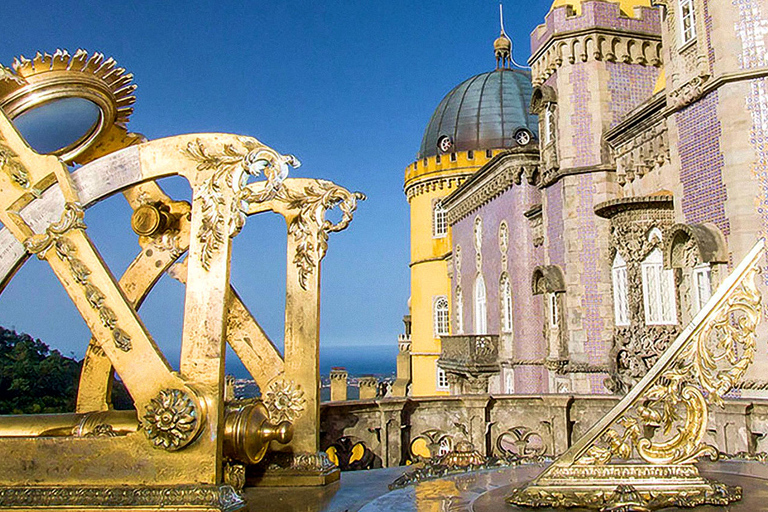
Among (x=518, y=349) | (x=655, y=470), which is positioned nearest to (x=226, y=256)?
(x=655, y=470)

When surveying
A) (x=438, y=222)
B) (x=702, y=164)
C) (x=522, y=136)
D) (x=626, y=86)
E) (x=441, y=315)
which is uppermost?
(x=522, y=136)

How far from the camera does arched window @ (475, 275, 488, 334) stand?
980 inches

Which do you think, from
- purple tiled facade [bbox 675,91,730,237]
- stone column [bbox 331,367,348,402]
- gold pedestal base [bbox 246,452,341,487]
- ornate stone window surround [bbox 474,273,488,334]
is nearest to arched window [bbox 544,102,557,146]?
purple tiled facade [bbox 675,91,730,237]

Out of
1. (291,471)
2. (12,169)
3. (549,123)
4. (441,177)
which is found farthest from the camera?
(441,177)

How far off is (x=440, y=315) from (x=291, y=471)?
28991 mm

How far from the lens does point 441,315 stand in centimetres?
3272

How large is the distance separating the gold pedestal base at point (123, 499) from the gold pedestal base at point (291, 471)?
1134mm

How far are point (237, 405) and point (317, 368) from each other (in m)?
0.60

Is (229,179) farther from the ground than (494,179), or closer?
closer

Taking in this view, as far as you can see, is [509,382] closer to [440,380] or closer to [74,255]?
[440,380]

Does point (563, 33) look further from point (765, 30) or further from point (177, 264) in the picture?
point (177, 264)

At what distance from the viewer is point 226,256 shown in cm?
287

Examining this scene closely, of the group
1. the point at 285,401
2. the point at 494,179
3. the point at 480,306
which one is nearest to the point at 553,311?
the point at 494,179

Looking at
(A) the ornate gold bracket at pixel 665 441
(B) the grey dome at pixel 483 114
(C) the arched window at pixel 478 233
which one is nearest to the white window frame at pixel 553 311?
(C) the arched window at pixel 478 233
